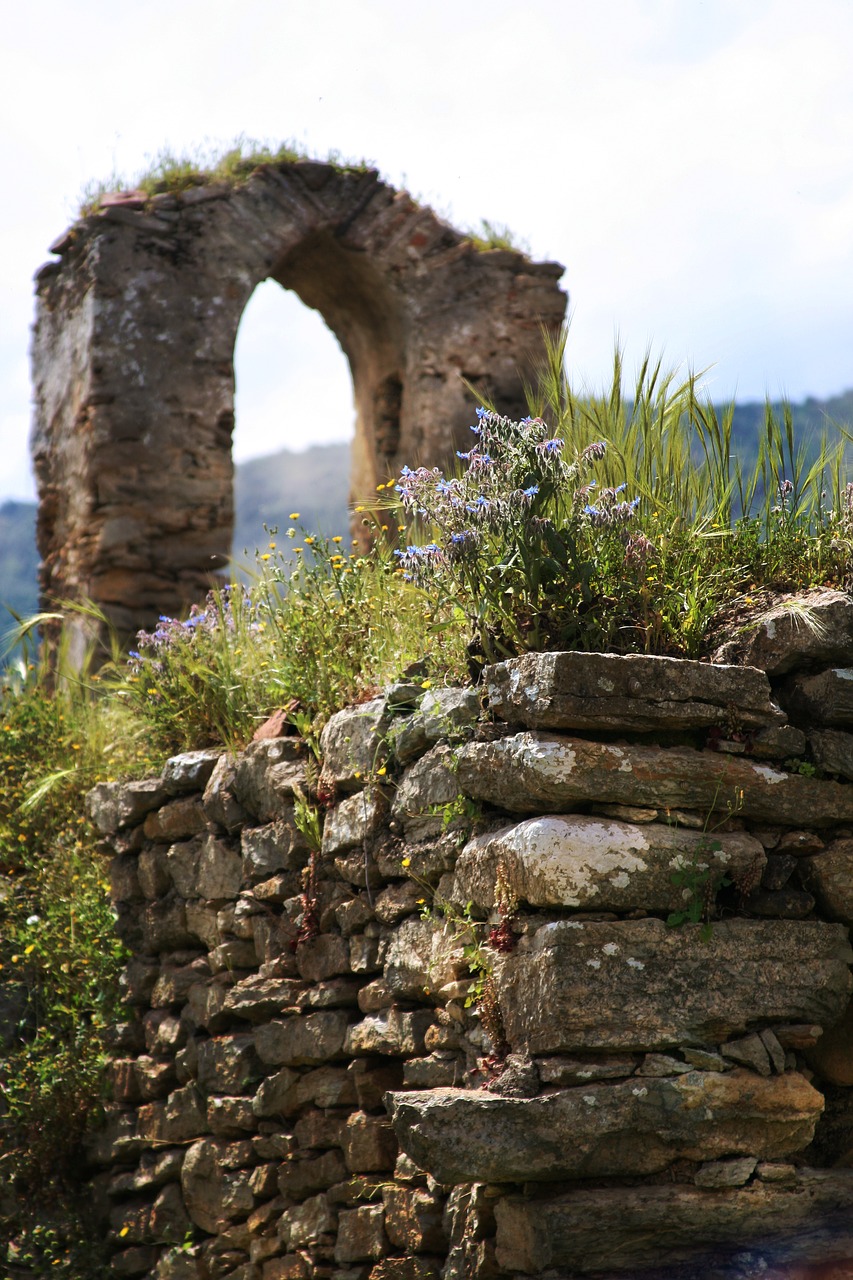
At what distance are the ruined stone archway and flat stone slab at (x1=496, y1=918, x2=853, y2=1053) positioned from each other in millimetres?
4633

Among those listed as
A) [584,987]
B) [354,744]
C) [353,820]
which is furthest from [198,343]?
[584,987]

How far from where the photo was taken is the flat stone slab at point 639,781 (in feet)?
10.8

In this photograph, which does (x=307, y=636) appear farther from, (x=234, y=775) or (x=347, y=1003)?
(x=347, y=1003)

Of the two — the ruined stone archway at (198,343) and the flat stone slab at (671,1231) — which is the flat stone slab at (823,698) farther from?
the ruined stone archway at (198,343)

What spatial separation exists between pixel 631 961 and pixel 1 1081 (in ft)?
11.6

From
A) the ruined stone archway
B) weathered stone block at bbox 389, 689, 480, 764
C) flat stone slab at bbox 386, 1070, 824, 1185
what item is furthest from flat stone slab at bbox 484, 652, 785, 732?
the ruined stone archway

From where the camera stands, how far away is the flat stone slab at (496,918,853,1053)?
3156 millimetres

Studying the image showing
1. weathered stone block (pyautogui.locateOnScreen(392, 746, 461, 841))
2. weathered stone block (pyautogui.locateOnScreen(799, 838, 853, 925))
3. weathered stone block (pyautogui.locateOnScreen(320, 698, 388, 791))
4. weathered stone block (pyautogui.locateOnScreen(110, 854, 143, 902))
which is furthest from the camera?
weathered stone block (pyautogui.locateOnScreen(110, 854, 143, 902))

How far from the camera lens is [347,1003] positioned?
4277 mm

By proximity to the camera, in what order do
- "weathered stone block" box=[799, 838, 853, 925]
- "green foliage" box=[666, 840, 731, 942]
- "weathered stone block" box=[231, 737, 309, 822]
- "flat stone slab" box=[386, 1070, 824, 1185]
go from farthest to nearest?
1. "weathered stone block" box=[231, 737, 309, 822]
2. "weathered stone block" box=[799, 838, 853, 925]
3. "green foliage" box=[666, 840, 731, 942]
4. "flat stone slab" box=[386, 1070, 824, 1185]

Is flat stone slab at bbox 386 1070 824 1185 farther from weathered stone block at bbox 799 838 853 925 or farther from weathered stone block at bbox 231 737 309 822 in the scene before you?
weathered stone block at bbox 231 737 309 822

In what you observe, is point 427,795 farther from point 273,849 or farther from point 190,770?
point 190,770

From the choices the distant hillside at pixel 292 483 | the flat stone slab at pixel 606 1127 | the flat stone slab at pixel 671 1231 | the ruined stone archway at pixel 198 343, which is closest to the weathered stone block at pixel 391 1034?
the flat stone slab at pixel 606 1127

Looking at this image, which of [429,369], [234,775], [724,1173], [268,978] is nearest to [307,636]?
[234,775]
